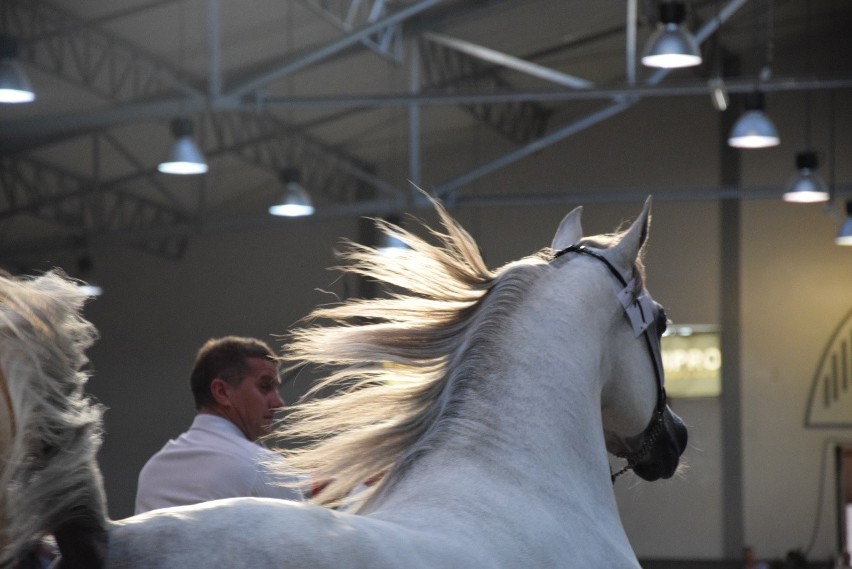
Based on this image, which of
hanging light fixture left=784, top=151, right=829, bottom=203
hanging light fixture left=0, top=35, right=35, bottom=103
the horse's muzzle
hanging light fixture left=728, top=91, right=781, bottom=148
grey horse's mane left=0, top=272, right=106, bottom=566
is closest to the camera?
grey horse's mane left=0, top=272, right=106, bottom=566

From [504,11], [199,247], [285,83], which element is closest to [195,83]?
[285,83]

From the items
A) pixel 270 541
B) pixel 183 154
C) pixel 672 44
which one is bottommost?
pixel 270 541

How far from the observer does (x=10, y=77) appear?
23.9ft

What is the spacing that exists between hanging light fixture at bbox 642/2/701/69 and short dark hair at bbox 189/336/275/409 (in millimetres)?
4625

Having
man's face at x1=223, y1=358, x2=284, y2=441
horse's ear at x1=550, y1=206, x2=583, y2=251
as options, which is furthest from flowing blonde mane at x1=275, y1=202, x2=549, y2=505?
man's face at x1=223, y1=358, x2=284, y2=441

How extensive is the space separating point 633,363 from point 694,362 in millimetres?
15215

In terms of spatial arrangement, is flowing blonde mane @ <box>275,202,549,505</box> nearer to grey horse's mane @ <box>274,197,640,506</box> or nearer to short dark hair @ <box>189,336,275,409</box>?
grey horse's mane @ <box>274,197,640,506</box>

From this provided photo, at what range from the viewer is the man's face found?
3395 millimetres

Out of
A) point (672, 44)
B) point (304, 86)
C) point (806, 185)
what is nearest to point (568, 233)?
point (672, 44)

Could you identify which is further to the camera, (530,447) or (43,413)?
(530,447)

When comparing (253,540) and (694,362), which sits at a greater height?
(253,540)

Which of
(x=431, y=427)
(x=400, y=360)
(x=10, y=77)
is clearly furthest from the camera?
(x=10, y=77)

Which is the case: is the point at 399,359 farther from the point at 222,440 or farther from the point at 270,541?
the point at 222,440

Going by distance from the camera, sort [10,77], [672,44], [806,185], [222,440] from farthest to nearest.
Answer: [806,185]
[672,44]
[10,77]
[222,440]
